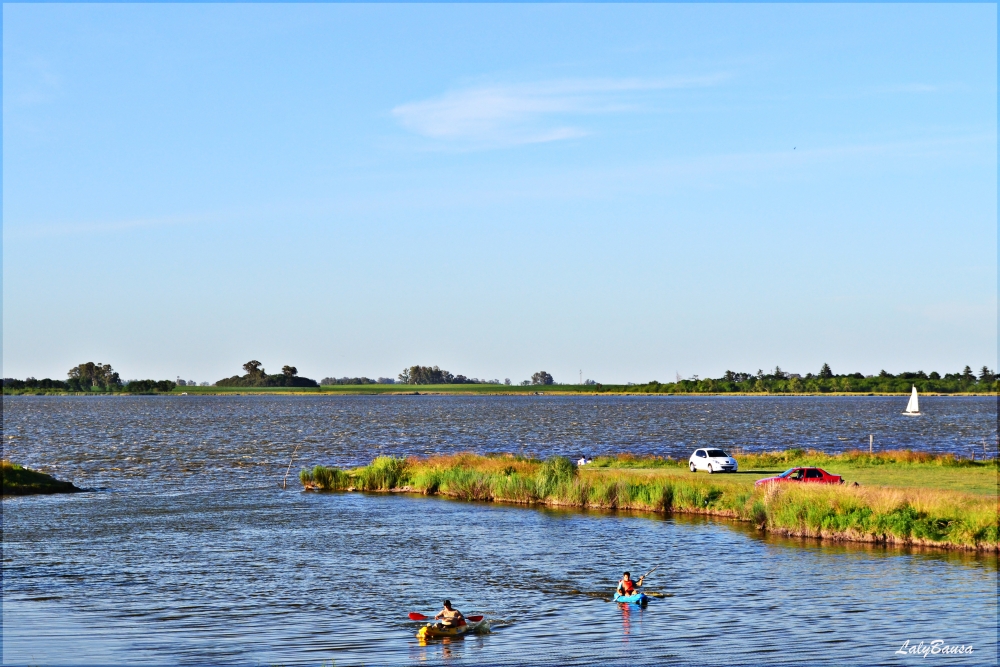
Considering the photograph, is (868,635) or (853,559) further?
(853,559)

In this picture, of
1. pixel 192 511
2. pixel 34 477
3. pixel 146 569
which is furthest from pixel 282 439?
pixel 146 569

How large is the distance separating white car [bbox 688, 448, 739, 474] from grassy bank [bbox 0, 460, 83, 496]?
3992 centimetres

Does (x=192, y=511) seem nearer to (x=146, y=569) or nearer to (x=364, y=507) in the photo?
(x=364, y=507)

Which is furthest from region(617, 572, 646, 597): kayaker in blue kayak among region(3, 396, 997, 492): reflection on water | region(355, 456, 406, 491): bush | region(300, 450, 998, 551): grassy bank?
region(3, 396, 997, 492): reflection on water

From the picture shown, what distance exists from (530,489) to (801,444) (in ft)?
170

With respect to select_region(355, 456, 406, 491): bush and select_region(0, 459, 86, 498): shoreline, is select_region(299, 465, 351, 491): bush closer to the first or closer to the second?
select_region(355, 456, 406, 491): bush

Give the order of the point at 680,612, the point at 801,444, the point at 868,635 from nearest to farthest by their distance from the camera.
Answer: the point at 868,635
the point at 680,612
the point at 801,444

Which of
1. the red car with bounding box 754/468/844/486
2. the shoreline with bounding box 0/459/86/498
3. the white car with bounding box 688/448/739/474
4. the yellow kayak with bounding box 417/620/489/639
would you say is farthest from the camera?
the shoreline with bounding box 0/459/86/498

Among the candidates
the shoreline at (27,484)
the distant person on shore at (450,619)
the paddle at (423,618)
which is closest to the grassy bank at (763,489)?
the shoreline at (27,484)

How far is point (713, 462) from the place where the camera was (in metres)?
63.5

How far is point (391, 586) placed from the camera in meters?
36.5

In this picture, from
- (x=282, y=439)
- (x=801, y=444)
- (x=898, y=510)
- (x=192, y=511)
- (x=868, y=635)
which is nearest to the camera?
(x=868, y=635)

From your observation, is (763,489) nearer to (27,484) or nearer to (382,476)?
(382,476)

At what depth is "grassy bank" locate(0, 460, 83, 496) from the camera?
217 feet
